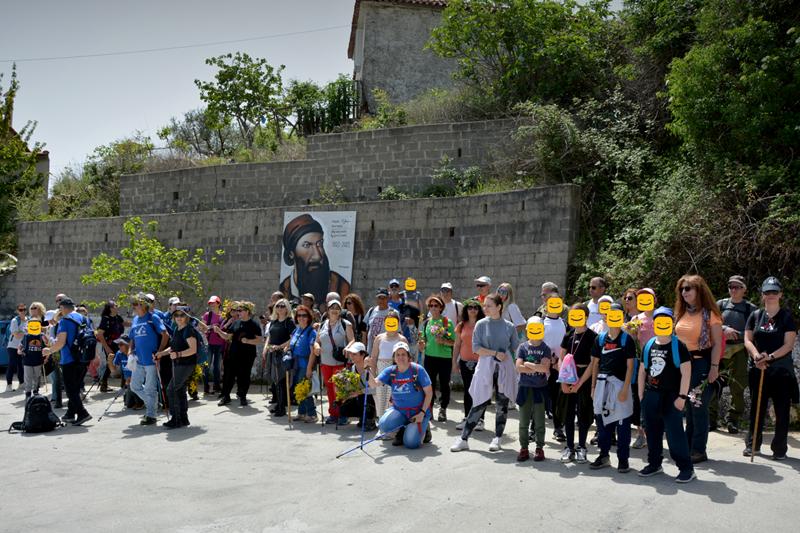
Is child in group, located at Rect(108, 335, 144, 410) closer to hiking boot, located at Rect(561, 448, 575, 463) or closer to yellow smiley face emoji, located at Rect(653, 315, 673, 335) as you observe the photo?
hiking boot, located at Rect(561, 448, 575, 463)

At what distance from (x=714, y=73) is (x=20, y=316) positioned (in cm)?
1352

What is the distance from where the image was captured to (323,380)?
8.84 m

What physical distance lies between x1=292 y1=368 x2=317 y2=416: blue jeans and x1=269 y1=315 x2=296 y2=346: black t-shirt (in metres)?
0.69

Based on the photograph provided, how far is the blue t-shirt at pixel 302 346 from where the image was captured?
866 centimetres

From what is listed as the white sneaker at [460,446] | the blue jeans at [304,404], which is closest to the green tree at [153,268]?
the blue jeans at [304,404]

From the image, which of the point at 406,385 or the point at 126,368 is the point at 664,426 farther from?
the point at 126,368

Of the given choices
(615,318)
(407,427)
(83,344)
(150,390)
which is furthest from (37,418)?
(615,318)

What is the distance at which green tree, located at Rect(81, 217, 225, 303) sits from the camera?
1564cm

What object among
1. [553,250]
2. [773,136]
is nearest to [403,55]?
[553,250]

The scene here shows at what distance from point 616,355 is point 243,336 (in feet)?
19.6

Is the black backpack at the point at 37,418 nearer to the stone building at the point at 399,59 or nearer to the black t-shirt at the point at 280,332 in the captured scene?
the black t-shirt at the point at 280,332

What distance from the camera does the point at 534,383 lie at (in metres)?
6.21

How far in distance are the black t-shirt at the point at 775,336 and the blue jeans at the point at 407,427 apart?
3.57 metres

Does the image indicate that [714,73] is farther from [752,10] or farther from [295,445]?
[295,445]
